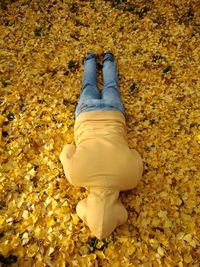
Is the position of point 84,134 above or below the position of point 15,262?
above

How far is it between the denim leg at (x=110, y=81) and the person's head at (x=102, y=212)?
1371 millimetres

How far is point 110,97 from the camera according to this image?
4.08m

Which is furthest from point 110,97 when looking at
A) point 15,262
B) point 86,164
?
point 15,262

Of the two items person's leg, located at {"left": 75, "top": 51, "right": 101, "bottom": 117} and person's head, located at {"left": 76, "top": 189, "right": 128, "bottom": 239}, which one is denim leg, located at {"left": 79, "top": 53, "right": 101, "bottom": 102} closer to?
person's leg, located at {"left": 75, "top": 51, "right": 101, "bottom": 117}

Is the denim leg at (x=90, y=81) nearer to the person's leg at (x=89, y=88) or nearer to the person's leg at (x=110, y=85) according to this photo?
the person's leg at (x=89, y=88)

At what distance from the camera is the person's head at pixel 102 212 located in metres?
2.91

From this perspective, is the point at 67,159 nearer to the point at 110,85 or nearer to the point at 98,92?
the point at 98,92

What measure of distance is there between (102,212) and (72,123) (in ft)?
5.55

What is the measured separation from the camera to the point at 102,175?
10.3ft

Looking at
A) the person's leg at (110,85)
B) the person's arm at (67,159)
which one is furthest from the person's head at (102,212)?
the person's leg at (110,85)

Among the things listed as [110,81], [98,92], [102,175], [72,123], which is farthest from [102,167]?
[110,81]

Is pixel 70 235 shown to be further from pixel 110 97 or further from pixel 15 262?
pixel 110 97

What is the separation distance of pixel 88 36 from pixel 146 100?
70.5 inches

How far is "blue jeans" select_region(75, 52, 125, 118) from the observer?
3873 millimetres
